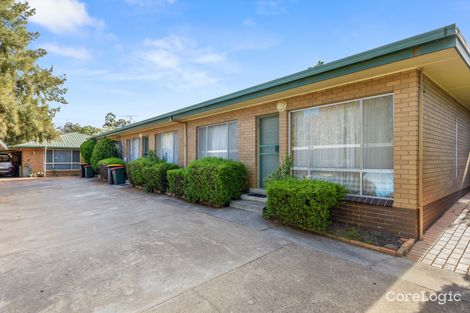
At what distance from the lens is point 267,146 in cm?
709

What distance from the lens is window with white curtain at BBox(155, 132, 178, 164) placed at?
1089 centimetres

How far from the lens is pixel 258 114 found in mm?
7137

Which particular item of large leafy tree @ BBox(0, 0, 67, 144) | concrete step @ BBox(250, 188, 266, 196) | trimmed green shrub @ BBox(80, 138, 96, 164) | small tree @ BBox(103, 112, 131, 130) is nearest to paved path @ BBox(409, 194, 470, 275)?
concrete step @ BBox(250, 188, 266, 196)

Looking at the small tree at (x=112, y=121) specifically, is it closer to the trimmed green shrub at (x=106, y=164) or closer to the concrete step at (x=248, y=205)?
the trimmed green shrub at (x=106, y=164)

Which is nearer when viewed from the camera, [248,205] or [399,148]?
[399,148]

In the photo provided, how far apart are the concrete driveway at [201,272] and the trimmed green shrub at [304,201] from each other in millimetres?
277

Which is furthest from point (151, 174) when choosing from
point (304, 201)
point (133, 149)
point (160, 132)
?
point (304, 201)

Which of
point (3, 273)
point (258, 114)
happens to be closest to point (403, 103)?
point (258, 114)

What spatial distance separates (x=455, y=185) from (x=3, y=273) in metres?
9.56

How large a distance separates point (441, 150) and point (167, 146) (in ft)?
32.3

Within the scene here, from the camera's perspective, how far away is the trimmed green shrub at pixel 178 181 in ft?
26.1

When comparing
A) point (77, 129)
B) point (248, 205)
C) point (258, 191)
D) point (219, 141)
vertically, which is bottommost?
point (248, 205)

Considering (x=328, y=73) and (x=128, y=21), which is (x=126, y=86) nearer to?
(x=128, y=21)

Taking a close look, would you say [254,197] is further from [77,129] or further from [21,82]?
[77,129]
